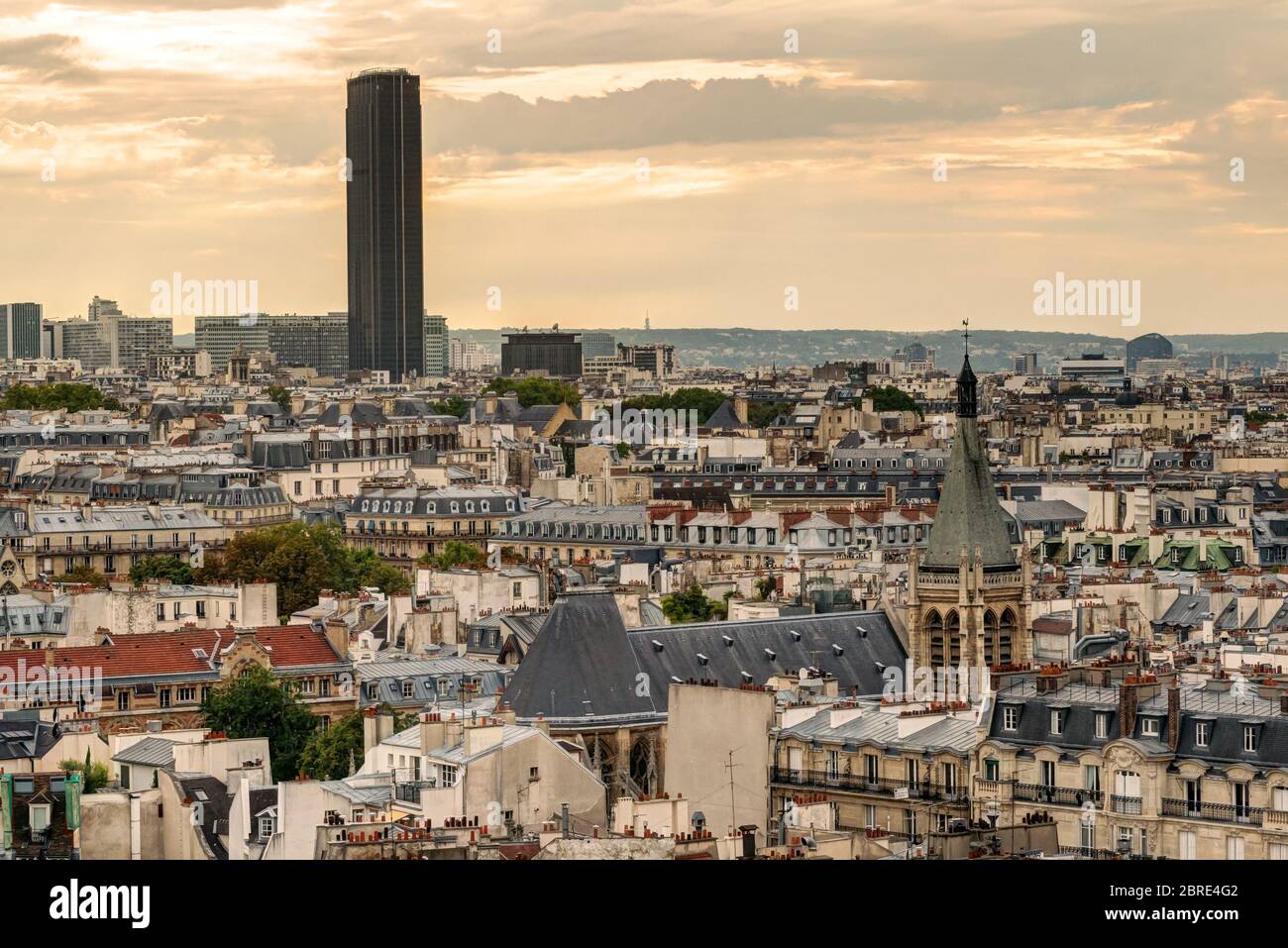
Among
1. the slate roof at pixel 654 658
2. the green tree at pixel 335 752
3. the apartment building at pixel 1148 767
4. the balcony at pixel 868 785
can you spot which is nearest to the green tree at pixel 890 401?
the slate roof at pixel 654 658

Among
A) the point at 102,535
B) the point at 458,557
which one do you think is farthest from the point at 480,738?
the point at 102,535

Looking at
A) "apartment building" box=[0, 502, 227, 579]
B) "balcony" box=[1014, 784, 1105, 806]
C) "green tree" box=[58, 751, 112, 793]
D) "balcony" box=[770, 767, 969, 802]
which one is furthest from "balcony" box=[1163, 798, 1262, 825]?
"apartment building" box=[0, 502, 227, 579]

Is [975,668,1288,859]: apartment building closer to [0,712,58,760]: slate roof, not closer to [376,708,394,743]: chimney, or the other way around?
[376,708,394,743]: chimney

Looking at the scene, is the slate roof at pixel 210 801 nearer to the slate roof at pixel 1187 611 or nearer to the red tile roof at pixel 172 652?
the red tile roof at pixel 172 652

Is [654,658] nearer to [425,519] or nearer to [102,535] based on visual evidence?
[102,535]
